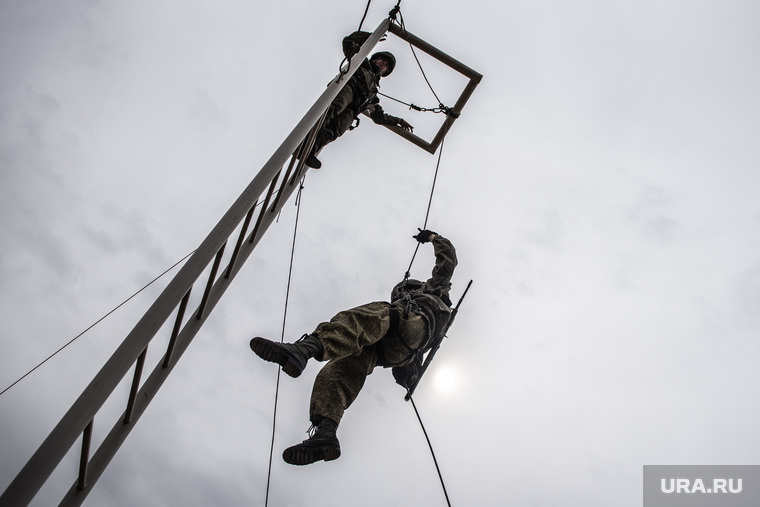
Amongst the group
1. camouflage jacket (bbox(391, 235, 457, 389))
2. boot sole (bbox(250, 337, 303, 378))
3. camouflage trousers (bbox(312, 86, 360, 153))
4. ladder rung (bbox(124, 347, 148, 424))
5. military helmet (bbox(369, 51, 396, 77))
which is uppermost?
military helmet (bbox(369, 51, 396, 77))

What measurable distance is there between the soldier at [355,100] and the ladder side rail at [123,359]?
6.38ft

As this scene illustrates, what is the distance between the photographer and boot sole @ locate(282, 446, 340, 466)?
10.5ft

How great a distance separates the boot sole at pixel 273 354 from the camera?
2771mm

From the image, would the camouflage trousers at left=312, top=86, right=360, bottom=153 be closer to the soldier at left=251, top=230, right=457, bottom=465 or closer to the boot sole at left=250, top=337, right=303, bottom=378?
the soldier at left=251, top=230, right=457, bottom=465

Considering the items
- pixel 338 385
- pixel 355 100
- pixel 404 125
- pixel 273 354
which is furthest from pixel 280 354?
pixel 404 125

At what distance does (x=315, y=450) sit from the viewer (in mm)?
3277

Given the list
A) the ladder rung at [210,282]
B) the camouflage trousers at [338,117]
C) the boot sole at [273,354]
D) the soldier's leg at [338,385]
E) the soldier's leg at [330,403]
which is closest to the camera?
the ladder rung at [210,282]

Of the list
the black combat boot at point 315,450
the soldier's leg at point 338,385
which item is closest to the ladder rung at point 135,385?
the black combat boot at point 315,450

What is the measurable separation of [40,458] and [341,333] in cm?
202

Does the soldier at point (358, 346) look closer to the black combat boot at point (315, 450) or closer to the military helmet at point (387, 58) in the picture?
the black combat boot at point (315, 450)

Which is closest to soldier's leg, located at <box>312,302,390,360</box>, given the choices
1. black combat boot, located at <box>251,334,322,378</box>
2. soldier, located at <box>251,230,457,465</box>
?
soldier, located at <box>251,230,457,465</box>

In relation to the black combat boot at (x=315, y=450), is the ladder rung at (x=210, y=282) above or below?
above

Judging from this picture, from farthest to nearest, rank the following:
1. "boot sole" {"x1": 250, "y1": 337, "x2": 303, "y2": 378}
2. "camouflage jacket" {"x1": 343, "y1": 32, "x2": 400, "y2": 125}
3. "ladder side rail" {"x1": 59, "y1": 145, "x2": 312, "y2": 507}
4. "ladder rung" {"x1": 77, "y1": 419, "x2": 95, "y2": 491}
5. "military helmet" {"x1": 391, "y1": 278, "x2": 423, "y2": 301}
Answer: "military helmet" {"x1": 391, "y1": 278, "x2": 423, "y2": 301} < "camouflage jacket" {"x1": 343, "y1": 32, "x2": 400, "y2": 125} < "boot sole" {"x1": 250, "y1": 337, "x2": 303, "y2": 378} < "ladder side rail" {"x1": 59, "y1": 145, "x2": 312, "y2": 507} < "ladder rung" {"x1": 77, "y1": 419, "x2": 95, "y2": 491}

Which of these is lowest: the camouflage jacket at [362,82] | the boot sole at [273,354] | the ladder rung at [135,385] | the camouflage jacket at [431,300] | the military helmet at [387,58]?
the ladder rung at [135,385]
